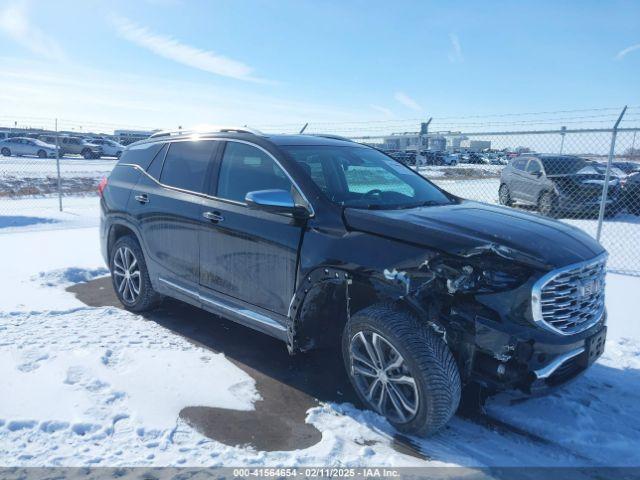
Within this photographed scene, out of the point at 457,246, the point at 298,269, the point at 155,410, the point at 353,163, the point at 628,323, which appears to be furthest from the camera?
the point at 628,323

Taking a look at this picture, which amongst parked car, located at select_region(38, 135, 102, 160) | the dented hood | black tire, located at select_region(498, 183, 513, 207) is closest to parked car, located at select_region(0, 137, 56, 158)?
parked car, located at select_region(38, 135, 102, 160)

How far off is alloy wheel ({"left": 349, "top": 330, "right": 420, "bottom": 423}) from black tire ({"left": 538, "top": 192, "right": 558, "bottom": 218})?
9729mm

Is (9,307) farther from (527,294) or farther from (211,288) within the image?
(527,294)

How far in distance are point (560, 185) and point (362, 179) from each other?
367 inches

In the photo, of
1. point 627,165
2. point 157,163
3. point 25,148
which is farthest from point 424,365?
point 25,148

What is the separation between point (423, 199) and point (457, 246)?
48.0 inches

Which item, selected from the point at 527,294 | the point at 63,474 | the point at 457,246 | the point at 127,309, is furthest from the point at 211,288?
the point at 527,294

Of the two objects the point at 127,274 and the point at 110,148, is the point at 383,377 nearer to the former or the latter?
the point at 127,274

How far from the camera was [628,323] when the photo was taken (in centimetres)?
501

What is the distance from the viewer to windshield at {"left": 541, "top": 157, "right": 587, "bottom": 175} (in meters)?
12.3

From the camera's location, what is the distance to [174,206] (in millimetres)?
4551

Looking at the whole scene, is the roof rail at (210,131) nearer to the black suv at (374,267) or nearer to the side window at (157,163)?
the black suv at (374,267)

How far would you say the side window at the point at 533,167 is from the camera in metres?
12.6

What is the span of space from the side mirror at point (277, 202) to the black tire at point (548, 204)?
970 centimetres
